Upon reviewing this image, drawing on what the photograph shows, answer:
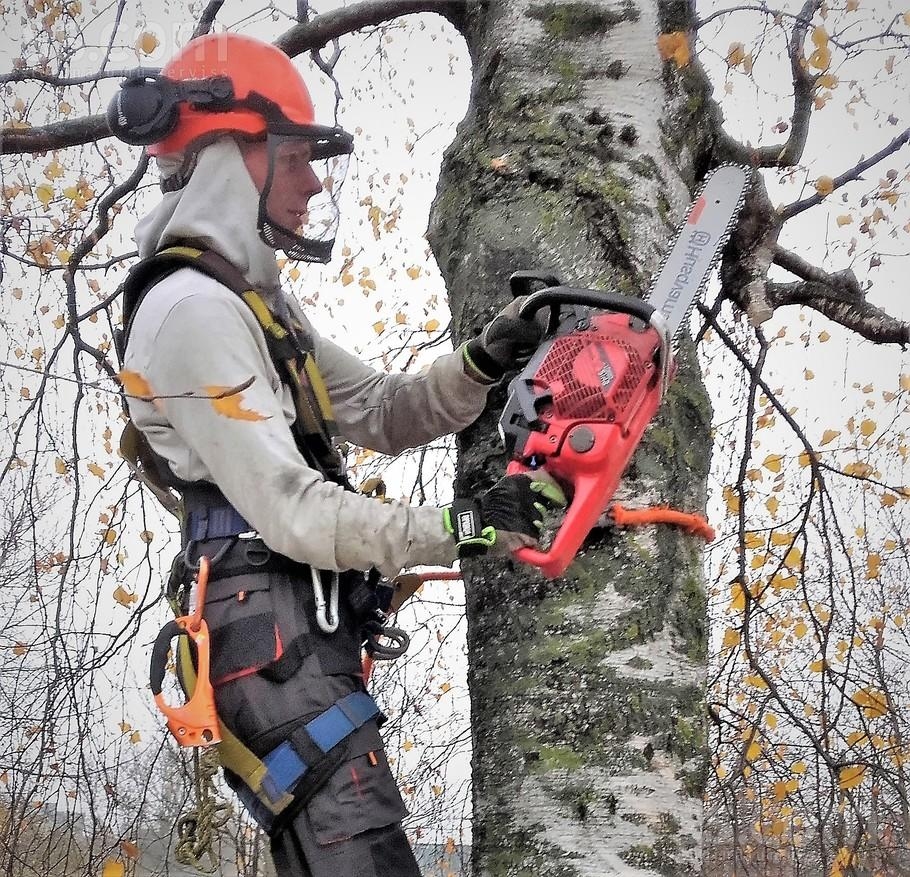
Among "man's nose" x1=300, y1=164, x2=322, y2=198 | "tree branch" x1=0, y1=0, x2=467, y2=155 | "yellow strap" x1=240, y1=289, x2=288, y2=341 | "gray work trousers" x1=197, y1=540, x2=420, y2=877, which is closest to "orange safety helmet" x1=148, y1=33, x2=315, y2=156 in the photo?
"man's nose" x1=300, y1=164, x2=322, y2=198

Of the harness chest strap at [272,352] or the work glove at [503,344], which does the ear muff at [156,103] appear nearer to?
the harness chest strap at [272,352]

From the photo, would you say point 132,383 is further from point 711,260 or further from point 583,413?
point 711,260

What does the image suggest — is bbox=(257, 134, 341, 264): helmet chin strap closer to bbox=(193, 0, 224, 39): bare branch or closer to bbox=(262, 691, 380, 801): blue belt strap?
bbox=(262, 691, 380, 801): blue belt strap

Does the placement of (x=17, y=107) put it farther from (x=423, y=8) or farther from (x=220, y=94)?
(x=220, y=94)

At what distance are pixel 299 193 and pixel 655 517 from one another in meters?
1.12

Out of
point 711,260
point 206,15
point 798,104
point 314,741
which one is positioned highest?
point 206,15

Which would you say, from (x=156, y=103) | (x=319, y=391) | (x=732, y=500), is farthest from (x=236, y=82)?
(x=732, y=500)

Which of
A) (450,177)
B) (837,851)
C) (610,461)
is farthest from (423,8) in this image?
(837,851)

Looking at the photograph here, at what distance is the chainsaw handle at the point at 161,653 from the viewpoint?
5.87ft

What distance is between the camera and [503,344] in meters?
2.06

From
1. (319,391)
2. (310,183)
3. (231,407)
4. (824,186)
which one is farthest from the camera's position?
(824,186)

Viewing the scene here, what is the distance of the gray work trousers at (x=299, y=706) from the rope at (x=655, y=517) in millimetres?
616

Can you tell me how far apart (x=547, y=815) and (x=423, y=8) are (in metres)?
2.31

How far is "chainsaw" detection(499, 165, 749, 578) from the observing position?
1.71 m
